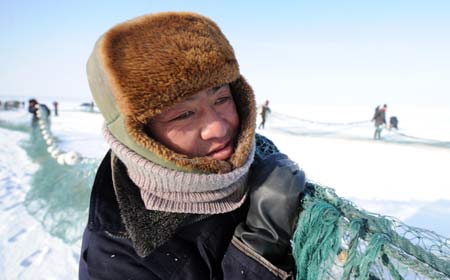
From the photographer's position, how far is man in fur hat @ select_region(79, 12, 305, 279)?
1003 mm

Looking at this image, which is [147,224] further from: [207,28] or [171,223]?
[207,28]

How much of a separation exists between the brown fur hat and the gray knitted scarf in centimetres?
3

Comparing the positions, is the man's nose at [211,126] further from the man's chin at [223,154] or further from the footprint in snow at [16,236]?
the footprint in snow at [16,236]

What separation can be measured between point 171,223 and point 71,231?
10.8ft

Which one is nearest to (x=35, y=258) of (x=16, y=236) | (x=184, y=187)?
(x=16, y=236)

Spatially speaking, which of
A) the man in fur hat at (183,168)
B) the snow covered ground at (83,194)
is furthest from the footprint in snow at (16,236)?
the man in fur hat at (183,168)

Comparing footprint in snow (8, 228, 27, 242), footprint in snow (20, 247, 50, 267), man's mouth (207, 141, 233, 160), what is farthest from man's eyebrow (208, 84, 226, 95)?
footprint in snow (8, 228, 27, 242)

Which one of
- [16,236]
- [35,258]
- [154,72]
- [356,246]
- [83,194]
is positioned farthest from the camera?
[83,194]

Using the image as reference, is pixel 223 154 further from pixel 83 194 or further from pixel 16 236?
pixel 16 236

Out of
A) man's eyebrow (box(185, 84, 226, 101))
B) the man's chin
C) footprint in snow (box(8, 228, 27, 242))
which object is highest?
man's eyebrow (box(185, 84, 226, 101))

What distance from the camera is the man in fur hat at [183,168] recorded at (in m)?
1.00

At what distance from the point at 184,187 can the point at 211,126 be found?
20 centimetres

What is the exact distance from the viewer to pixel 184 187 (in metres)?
1.04

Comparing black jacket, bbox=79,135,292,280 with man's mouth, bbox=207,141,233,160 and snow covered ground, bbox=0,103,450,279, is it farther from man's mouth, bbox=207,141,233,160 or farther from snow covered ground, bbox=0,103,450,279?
snow covered ground, bbox=0,103,450,279
